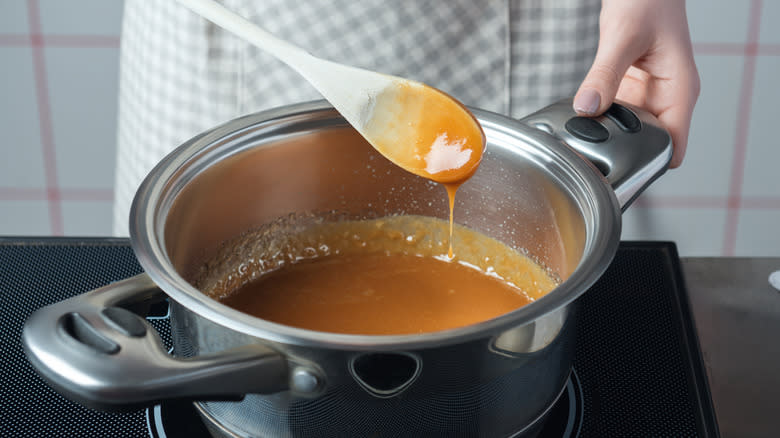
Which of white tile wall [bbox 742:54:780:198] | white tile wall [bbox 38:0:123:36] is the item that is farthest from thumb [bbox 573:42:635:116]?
white tile wall [bbox 38:0:123:36]

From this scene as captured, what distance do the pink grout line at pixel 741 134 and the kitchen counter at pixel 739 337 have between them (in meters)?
0.88

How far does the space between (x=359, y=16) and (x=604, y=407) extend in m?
0.56

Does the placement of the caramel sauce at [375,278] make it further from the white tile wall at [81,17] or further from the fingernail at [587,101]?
the white tile wall at [81,17]

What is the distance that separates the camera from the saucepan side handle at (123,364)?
395mm

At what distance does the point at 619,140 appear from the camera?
2.18 ft

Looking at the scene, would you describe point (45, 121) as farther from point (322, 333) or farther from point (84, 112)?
point (322, 333)

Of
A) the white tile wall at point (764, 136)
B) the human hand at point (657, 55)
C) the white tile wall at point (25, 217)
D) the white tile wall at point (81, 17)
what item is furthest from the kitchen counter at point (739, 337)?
the white tile wall at point (25, 217)

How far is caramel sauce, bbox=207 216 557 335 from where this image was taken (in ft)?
2.22

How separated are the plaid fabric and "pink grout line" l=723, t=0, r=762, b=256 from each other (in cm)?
64

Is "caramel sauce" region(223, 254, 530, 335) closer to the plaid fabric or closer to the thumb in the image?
the thumb

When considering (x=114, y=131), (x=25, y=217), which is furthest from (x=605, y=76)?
(x=25, y=217)

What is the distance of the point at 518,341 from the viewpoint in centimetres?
45

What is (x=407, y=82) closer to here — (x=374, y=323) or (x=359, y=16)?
→ (x=374, y=323)

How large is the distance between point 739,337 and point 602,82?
0.27 metres
